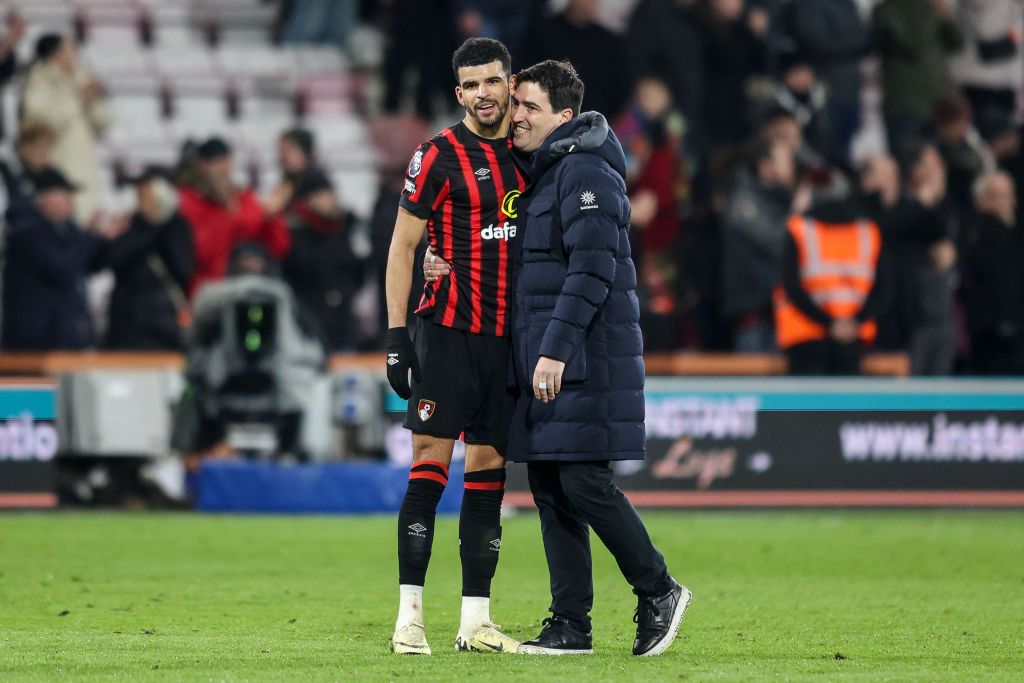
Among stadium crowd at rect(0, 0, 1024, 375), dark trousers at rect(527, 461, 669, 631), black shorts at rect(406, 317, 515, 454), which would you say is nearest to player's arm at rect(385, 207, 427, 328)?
black shorts at rect(406, 317, 515, 454)

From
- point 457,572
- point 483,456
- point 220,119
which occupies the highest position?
point 220,119

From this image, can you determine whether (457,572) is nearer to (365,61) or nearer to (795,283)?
(795,283)

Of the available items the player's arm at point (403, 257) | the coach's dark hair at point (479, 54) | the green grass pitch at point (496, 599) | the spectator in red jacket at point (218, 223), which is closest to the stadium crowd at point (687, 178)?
the spectator in red jacket at point (218, 223)

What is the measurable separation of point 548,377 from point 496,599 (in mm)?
2527

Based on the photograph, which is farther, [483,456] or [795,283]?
[795,283]

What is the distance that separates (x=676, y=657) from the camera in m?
7.11

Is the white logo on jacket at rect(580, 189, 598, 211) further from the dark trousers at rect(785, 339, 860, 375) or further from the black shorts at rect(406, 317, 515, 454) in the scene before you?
the dark trousers at rect(785, 339, 860, 375)

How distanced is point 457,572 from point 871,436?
505 centimetres

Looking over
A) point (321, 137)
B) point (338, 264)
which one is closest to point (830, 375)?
point (338, 264)

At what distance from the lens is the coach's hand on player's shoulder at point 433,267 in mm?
7449

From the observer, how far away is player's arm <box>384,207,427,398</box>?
7.28 meters

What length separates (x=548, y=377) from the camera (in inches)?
274

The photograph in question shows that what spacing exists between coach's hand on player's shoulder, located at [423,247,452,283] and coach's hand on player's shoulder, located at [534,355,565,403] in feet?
2.20

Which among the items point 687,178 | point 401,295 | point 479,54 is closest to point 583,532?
point 401,295
